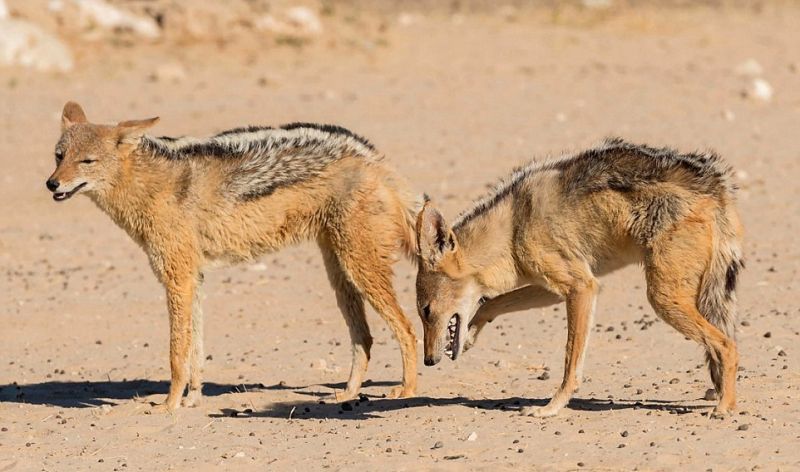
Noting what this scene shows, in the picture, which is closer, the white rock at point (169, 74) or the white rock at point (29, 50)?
the white rock at point (169, 74)

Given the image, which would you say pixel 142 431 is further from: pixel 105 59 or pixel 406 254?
pixel 105 59

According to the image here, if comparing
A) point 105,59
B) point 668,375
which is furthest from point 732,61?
point 668,375

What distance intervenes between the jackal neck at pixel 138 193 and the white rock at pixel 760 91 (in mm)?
13640

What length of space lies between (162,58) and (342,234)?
563 inches

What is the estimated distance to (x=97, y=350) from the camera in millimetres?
Result: 11836

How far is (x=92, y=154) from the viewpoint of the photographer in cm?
991

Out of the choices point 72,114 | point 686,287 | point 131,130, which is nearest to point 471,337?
point 686,287

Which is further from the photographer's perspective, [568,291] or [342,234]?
[342,234]

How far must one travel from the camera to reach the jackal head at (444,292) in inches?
363

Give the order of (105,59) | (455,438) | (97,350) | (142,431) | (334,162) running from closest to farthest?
(455,438) → (142,431) → (334,162) → (97,350) → (105,59)

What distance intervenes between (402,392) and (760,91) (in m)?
13.5

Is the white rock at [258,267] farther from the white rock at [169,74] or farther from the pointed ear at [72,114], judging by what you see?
the white rock at [169,74]

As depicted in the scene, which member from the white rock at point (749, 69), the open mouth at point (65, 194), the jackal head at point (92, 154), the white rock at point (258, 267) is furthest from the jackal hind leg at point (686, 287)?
the white rock at point (749, 69)

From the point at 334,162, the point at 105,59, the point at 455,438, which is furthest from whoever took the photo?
the point at 105,59
